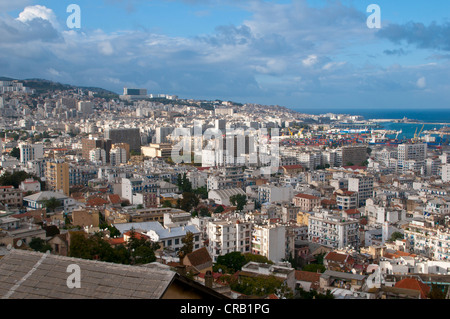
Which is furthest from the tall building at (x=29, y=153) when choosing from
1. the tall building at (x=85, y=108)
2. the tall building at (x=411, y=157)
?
the tall building at (x=85, y=108)

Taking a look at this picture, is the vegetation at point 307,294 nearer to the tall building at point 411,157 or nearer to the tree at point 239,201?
the tree at point 239,201

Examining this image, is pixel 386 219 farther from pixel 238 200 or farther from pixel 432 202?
pixel 238 200

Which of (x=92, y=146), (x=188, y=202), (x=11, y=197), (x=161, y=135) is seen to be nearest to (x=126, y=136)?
(x=161, y=135)

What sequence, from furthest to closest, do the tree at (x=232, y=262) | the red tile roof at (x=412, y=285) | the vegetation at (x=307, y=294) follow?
the tree at (x=232, y=262), the red tile roof at (x=412, y=285), the vegetation at (x=307, y=294)

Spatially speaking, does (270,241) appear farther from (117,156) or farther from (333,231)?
(117,156)
